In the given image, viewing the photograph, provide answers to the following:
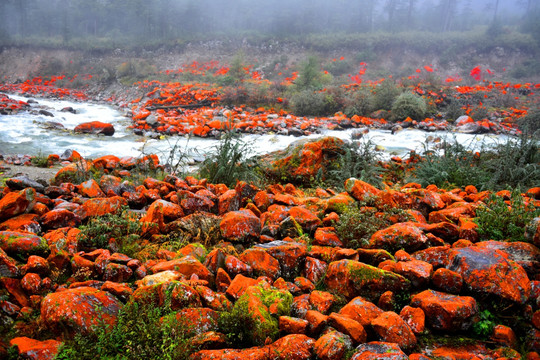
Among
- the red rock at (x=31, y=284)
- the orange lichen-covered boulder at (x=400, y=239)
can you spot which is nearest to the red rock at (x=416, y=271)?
the orange lichen-covered boulder at (x=400, y=239)

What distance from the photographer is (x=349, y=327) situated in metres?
1.74

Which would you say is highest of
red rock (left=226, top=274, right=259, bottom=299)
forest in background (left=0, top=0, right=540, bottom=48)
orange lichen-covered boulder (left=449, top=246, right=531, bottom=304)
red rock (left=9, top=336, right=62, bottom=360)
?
forest in background (left=0, top=0, right=540, bottom=48)

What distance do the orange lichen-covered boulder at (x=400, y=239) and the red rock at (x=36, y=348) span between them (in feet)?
7.10

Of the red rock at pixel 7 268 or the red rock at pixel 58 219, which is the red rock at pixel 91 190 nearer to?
the red rock at pixel 58 219

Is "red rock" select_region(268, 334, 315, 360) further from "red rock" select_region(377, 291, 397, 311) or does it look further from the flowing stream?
the flowing stream

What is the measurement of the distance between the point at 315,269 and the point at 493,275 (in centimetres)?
112

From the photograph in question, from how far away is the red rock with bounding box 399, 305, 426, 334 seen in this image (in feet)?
6.07

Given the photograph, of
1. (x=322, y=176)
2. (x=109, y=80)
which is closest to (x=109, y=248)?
(x=322, y=176)

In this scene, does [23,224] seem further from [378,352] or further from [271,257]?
[378,352]

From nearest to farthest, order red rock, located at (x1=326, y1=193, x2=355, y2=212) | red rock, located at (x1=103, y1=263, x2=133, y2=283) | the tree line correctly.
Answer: red rock, located at (x1=103, y1=263, x2=133, y2=283) < red rock, located at (x1=326, y1=193, x2=355, y2=212) < the tree line

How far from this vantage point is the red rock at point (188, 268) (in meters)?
2.23

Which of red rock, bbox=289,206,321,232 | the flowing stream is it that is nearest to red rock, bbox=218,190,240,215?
red rock, bbox=289,206,321,232

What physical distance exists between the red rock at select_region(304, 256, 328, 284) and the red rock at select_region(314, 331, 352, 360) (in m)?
0.70

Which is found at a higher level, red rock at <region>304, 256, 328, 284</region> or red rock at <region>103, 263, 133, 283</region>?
red rock at <region>103, 263, 133, 283</region>
